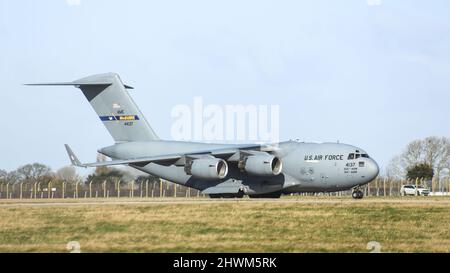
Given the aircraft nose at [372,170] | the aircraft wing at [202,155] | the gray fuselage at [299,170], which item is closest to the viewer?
the aircraft nose at [372,170]

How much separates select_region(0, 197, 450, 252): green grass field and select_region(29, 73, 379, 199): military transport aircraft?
947 cm

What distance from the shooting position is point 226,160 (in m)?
44.6

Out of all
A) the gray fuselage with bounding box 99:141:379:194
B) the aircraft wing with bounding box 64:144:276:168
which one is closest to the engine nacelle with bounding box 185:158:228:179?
the aircraft wing with bounding box 64:144:276:168

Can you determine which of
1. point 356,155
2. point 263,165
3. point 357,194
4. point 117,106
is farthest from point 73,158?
point 357,194

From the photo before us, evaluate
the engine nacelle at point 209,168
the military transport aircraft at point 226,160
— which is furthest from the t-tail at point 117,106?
the engine nacelle at point 209,168

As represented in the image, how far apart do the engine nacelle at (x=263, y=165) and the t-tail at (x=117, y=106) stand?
7.98 m

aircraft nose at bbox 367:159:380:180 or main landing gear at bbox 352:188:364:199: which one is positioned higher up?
aircraft nose at bbox 367:159:380:180

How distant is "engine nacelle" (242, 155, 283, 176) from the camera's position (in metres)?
42.4

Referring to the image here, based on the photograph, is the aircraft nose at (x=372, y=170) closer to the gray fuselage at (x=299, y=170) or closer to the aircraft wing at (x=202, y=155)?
the gray fuselage at (x=299, y=170)

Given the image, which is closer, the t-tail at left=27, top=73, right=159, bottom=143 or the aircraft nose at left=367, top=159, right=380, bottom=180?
the aircraft nose at left=367, top=159, right=380, bottom=180

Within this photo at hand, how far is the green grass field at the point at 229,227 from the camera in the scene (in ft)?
71.5

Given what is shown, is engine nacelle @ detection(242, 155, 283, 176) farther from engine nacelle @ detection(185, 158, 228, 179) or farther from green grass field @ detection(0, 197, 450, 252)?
green grass field @ detection(0, 197, 450, 252)

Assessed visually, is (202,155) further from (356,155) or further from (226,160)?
(356,155)
